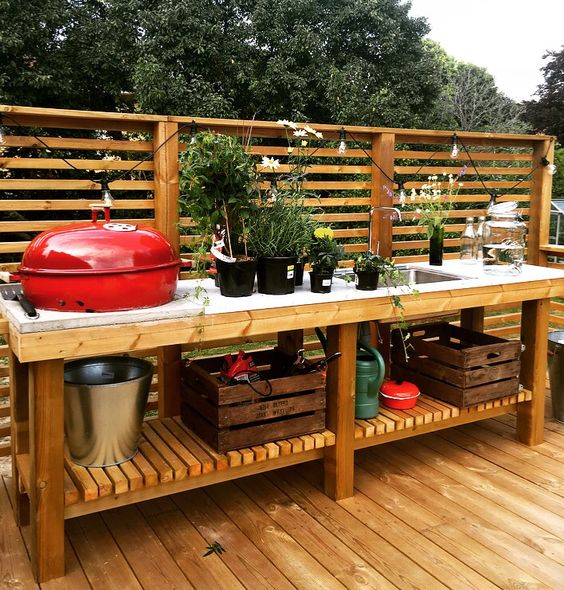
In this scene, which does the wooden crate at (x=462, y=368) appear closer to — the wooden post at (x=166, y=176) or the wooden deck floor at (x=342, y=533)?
the wooden deck floor at (x=342, y=533)

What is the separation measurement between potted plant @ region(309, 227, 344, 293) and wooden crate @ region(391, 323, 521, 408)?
759 millimetres

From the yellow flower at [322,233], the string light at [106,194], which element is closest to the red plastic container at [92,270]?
the string light at [106,194]

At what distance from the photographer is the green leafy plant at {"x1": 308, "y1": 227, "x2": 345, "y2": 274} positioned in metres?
2.62

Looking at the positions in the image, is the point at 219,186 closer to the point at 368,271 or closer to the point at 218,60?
the point at 368,271

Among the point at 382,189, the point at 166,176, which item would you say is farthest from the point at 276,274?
the point at 382,189

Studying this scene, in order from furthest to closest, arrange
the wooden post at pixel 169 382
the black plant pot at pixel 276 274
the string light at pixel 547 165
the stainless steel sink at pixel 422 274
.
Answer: the string light at pixel 547 165 → the stainless steel sink at pixel 422 274 → the wooden post at pixel 169 382 → the black plant pot at pixel 276 274

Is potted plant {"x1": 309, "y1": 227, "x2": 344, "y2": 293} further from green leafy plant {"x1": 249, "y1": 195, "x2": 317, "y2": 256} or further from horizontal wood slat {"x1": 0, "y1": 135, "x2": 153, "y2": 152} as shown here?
horizontal wood slat {"x1": 0, "y1": 135, "x2": 153, "y2": 152}

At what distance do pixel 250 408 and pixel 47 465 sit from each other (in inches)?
29.4

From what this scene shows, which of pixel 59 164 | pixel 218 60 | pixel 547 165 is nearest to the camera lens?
pixel 59 164

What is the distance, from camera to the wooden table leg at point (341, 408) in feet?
8.82

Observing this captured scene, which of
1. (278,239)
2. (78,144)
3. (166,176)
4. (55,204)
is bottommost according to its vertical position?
(278,239)

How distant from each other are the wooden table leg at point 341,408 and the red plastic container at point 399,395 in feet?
1.20

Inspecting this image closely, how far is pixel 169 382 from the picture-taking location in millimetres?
3012

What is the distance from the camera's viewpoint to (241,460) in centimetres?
245
